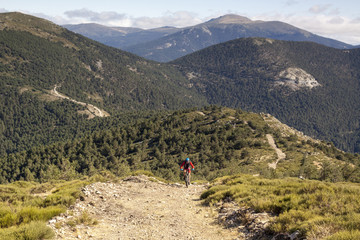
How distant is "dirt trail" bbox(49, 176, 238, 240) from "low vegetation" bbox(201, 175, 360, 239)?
8.66 ft

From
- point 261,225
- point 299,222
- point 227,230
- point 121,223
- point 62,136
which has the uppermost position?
point 299,222

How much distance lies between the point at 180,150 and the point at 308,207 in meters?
92.5

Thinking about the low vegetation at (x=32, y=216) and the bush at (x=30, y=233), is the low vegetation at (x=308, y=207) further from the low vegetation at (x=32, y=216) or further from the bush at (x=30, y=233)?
the bush at (x=30, y=233)

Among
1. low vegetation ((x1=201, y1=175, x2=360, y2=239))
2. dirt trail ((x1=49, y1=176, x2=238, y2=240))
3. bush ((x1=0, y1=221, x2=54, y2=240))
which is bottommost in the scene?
dirt trail ((x1=49, y1=176, x2=238, y2=240))

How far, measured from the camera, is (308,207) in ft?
42.5

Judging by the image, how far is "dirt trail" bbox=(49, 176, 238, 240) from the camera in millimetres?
Result: 12492

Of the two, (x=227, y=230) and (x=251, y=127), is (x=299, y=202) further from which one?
(x=251, y=127)

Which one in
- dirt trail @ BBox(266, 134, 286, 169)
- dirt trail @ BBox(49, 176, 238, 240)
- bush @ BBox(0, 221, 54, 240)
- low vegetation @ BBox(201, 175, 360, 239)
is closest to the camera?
low vegetation @ BBox(201, 175, 360, 239)

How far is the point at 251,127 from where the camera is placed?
394ft

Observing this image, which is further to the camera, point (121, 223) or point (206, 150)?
point (206, 150)

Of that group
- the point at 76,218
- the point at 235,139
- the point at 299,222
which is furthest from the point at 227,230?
the point at 235,139

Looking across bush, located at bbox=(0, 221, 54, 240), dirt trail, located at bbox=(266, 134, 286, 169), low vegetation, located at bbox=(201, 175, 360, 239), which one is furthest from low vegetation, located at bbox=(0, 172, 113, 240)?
dirt trail, located at bbox=(266, 134, 286, 169)

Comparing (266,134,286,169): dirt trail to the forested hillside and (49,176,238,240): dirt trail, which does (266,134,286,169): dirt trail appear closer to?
the forested hillside

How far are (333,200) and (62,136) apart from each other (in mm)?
213668
